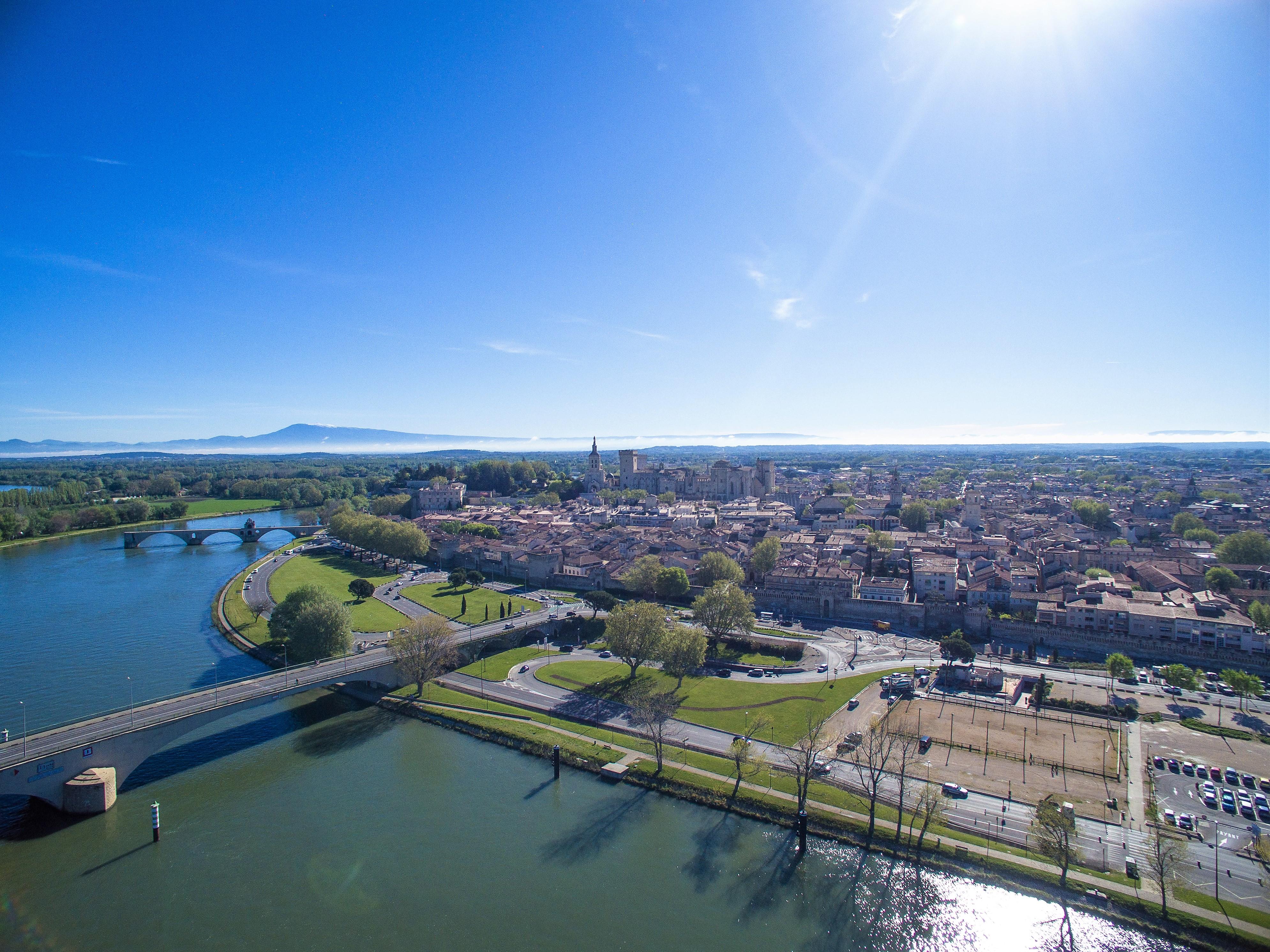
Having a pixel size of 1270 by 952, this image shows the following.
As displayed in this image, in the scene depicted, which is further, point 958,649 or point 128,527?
point 128,527

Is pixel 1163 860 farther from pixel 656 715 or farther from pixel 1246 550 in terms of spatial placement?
pixel 1246 550

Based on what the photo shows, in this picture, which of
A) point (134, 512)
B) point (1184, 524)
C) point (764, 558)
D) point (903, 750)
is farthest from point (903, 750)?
point (134, 512)

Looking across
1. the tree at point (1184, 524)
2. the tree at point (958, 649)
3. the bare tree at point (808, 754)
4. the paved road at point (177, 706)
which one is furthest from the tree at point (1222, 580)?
the paved road at point (177, 706)

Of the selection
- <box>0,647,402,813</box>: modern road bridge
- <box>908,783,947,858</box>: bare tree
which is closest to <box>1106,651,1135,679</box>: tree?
<box>908,783,947,858</box>: bare tree

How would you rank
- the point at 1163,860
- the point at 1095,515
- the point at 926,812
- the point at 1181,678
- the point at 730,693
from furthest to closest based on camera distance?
the point at 1095,515
the point at 730,693
the point at 1181,678
the point at 926,812
the point at 1163,860

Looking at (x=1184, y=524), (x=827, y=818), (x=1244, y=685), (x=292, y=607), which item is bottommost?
(x=827, y=818)

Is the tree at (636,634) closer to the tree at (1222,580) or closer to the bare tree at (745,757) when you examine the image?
the bare tree at (745,757)
